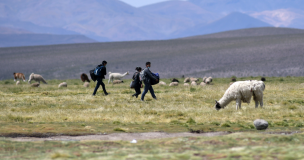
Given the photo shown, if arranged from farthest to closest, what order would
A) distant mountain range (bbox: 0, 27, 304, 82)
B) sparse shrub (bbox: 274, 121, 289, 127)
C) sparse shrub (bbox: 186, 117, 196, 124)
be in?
distant mountain range (bbox: 0, 27, 304, 82) < sparse shrub (bbox: 186, 117, 196, 124) < sparse shrub (bbox: 274, 121, 289, 127)

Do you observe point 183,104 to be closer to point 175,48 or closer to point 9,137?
point 9,137

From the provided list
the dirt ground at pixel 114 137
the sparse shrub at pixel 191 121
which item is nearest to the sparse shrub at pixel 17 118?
the dirt ground at pixel 114 137

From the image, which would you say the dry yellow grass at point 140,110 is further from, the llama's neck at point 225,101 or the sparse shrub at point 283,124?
the sparse shrub at point 283,124

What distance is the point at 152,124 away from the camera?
47.4ft

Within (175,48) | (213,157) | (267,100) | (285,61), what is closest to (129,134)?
(213,157)

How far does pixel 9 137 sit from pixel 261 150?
7.36m

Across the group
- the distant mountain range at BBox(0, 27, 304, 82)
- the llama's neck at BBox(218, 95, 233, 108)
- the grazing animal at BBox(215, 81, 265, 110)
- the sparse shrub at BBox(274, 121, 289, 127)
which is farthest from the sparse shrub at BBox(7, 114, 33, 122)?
the distant mountain range at BBox(0, 27, 304, 82)

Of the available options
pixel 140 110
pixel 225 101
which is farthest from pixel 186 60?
pixel 140 110

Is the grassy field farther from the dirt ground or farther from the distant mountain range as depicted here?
the distant mountain range

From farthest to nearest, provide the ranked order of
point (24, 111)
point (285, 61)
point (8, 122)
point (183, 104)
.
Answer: point (285, 61) → point (183, 104) → point (24, 111) → point (8, 122)

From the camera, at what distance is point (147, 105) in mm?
19219

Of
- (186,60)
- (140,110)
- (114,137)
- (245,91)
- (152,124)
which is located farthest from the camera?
(186,60)

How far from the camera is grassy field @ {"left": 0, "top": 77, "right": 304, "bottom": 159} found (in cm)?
834

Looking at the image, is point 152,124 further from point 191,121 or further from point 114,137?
point 114,137
